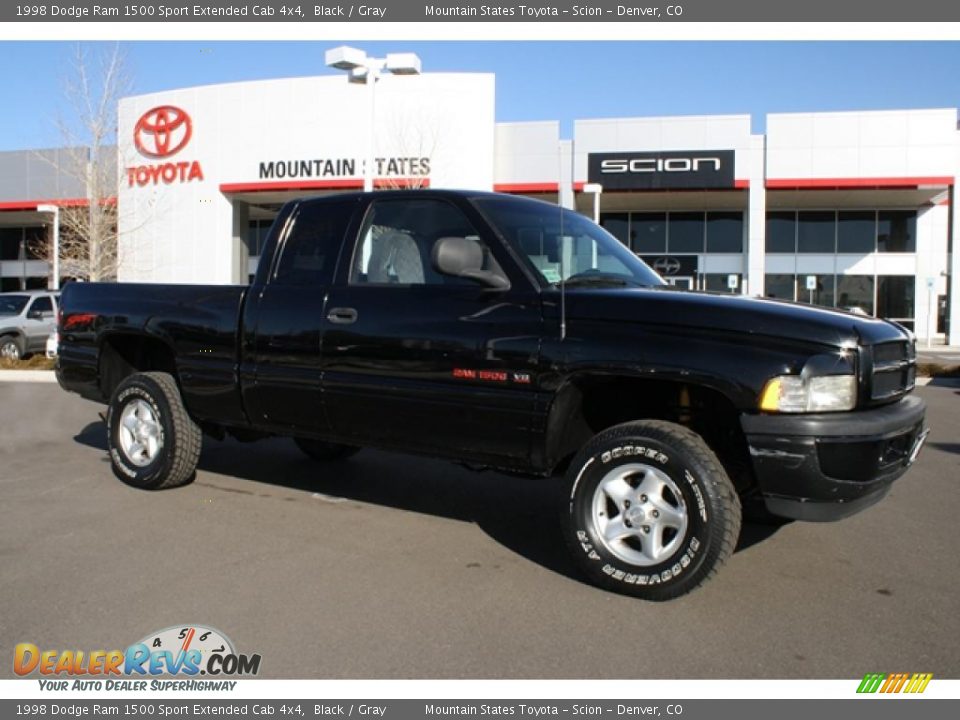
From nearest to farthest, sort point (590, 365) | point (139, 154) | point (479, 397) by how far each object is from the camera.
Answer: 1. point (590, 365)
2. point (479, 397)
3. point (139, 154)

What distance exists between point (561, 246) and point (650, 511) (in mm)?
1560

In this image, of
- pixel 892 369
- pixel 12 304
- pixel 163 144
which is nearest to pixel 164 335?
pixel 892 369

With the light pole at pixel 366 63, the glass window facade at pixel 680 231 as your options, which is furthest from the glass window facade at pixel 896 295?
the light pole at pixel 366 63

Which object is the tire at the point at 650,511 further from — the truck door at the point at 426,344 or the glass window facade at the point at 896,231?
the glass window facade at the point at 896,231

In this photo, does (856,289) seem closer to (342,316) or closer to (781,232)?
(781,232)

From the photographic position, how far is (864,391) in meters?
3.49

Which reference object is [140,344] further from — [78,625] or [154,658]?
[154,658]

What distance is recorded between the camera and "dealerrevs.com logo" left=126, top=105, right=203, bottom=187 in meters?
28.8

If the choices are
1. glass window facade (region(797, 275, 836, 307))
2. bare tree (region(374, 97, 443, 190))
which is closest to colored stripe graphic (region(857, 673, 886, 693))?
bare tree (region(374, 97, 443, 190))

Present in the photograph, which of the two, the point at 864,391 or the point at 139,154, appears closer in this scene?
the point at 864,391

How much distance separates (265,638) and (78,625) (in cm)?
86

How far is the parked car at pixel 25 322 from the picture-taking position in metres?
17.8

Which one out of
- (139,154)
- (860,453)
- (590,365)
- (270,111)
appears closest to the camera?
(860,453)
